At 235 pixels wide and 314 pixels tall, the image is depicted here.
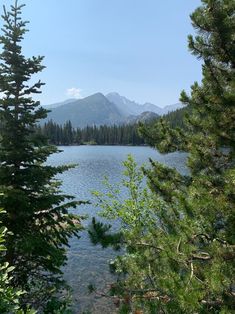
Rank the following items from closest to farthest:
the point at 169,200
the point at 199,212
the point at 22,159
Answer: the point at 199,212, the point at 169,200, the point at 22,159

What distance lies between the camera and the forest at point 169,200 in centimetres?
649

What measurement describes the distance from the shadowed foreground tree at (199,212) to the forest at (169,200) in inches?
0.9

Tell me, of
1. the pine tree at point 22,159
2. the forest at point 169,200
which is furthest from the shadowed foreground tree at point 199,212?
the pine tree at point 22,159

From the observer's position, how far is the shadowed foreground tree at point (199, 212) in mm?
6402

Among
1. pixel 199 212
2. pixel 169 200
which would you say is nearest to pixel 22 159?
pixel 169 200

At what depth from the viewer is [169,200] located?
9.34 m

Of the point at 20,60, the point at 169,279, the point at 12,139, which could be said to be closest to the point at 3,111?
the point at 12,139

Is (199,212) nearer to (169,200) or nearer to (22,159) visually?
(169,200)

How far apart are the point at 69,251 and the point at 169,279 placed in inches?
862

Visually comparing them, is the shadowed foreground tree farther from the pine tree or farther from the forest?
the pine tree

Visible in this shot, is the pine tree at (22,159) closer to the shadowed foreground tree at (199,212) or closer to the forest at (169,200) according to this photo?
the forest at (169,200)

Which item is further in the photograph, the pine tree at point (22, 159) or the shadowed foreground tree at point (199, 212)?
the pine tree at point (22, 159)

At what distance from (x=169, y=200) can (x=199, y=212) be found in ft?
9.07

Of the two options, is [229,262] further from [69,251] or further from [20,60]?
[69,251]
